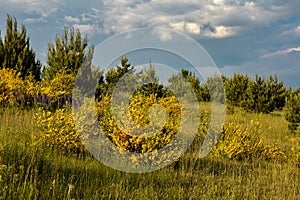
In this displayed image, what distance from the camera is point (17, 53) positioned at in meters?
18.4

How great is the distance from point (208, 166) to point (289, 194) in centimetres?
160

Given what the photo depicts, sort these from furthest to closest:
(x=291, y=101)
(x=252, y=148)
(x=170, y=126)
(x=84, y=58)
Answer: (x=84, y=58) < (x=291, y=101) < (x=252, y=148) < (x=170, y=126)

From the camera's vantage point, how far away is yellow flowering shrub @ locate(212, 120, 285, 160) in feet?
23.4

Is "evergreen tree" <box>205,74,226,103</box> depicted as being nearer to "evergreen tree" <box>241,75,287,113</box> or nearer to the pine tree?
the pine tree

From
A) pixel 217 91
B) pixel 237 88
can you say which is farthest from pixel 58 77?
pixel 237 88

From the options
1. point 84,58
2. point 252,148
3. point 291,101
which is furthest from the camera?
point 84,58

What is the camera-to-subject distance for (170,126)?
5863mm

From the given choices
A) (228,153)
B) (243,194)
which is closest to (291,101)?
(228,153)

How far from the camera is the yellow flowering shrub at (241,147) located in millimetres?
7145

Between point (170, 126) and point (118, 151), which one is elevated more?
point (170, 126)

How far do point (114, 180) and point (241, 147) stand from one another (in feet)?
12.0

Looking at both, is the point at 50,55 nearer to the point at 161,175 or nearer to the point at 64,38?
the point at 64,38

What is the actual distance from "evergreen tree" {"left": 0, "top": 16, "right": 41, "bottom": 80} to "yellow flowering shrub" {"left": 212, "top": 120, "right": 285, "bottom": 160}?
13.4 metres

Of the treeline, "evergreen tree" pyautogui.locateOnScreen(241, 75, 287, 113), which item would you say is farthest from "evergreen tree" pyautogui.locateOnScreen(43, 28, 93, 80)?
"evergreen tree" pyautogui.locateOnScreen(241, 75, 287, 113)
